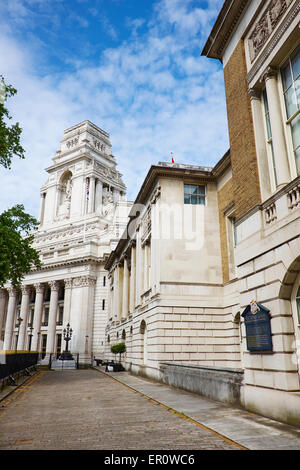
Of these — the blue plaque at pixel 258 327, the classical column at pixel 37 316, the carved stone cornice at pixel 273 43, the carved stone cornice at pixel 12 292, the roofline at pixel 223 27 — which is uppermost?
the roofline at pixel 223 27

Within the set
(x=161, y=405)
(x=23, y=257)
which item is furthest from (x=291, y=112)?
(x=23, y=257)

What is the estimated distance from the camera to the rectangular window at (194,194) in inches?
963

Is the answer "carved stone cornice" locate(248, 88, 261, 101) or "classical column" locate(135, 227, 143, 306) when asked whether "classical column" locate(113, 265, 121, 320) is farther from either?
"carved stone cornice" locate(248, 88, 261, 101)

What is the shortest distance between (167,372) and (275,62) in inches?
590

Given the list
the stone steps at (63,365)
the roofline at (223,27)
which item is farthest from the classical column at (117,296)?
the roofline at (223,27)

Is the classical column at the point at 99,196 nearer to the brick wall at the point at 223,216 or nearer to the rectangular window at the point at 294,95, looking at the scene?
the brick wall at the point at 223,216

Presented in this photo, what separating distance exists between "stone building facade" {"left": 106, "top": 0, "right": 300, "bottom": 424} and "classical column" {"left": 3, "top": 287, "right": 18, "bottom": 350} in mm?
52525

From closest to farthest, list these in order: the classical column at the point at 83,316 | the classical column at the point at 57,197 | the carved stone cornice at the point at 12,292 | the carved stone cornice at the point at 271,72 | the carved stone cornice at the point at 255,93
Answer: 1. the carved stone cornice at the point at 271,72
2. the carved stone cornice at the point at 255,93
3. the classical column at the point at 83,316
4. the carved stone cornice at the point at 12,292
5. the classical column at the point at 57,197

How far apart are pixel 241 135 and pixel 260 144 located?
114 centimetres

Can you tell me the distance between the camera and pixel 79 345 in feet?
180

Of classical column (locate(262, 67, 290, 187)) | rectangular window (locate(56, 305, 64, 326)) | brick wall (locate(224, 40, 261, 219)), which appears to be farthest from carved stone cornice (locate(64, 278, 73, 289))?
classical column (locate(262, 67, 290, 187))

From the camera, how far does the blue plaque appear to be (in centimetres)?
905

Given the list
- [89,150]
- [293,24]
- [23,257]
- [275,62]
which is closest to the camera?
[293,24]

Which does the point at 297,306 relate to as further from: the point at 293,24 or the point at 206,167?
the point at 206,167
